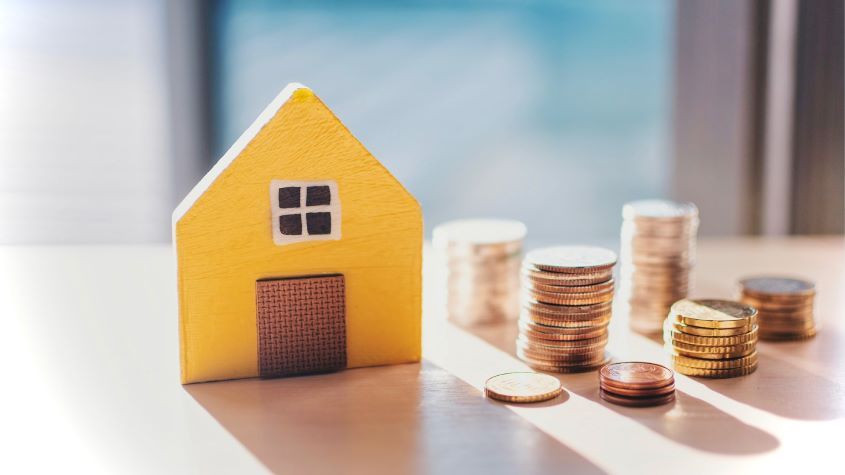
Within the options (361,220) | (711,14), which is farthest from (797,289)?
(711,14)

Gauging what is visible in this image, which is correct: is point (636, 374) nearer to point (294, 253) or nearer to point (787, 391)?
point (787, 391)

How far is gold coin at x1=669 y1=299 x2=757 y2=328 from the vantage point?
136 cm

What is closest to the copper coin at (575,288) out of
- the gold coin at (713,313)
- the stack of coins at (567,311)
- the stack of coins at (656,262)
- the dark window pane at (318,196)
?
the stack of coins at (567,311)

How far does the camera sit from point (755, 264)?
2.19 metres

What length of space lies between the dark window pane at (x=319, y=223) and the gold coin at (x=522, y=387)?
1.06ft

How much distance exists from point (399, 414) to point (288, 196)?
0.35 meters

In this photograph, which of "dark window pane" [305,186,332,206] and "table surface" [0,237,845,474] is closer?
"table surface" [0,237,845,474]

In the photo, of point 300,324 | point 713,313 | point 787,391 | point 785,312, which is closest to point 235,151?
point 300,324

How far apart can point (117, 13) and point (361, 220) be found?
3175 mm

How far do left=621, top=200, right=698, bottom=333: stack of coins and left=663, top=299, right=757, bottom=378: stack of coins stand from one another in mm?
211

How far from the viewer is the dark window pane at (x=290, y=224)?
133 cm

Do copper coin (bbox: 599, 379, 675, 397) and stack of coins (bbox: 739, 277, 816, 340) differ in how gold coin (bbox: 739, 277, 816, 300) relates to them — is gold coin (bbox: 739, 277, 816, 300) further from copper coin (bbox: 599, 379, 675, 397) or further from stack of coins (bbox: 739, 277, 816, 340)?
copper coin (bbox: 599, 379, 675, 397)

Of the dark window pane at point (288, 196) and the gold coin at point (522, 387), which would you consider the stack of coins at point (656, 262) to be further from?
the dark window pane at point (288, 196)

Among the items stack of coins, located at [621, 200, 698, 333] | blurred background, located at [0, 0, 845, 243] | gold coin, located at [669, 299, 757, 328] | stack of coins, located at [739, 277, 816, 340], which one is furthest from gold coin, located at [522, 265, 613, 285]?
blurred background, located at [0, 0, 845, 243]
